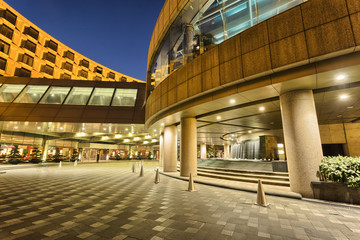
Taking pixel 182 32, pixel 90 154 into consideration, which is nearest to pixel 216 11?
pixel 182 32

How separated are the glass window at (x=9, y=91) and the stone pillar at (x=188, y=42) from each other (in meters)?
25.0

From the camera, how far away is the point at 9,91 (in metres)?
22.4

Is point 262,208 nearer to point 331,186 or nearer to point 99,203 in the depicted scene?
point 331,186

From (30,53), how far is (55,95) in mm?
23158

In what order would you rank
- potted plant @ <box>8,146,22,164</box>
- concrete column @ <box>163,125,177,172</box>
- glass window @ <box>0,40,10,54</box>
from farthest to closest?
glass window @ <box>0,40,10,54</box> < potted plant @ <box>8,146,22,164</box> < concrete column @ <box>163,125,177,172</box>

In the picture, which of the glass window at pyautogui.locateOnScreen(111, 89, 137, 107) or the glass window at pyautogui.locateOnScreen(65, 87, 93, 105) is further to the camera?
the glass window at pyautogui.locateOnScreen(111, 89, 137, 107)

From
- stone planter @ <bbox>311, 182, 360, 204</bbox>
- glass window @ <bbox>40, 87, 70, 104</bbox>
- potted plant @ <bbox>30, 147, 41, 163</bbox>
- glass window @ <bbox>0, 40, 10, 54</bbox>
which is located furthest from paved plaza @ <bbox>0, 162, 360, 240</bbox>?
glass window @ <bbox>0, 40, 10, 54</bbox>

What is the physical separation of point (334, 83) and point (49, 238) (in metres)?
11.6

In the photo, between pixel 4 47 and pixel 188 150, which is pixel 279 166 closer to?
pixel 188 150

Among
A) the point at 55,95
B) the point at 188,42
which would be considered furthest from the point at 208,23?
the point at 55,95

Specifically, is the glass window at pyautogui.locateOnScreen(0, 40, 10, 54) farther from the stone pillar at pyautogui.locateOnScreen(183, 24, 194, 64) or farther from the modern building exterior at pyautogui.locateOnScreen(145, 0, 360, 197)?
the stone pillar at pyautogui.locateOnScreen(183, 24, 194, 64)

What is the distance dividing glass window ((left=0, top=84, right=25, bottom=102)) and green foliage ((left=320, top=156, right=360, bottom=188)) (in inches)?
1286

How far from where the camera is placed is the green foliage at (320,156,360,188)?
19.9 ft

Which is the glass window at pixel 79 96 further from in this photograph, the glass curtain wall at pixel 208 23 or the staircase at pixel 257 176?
the staircase at pixel 257 176
